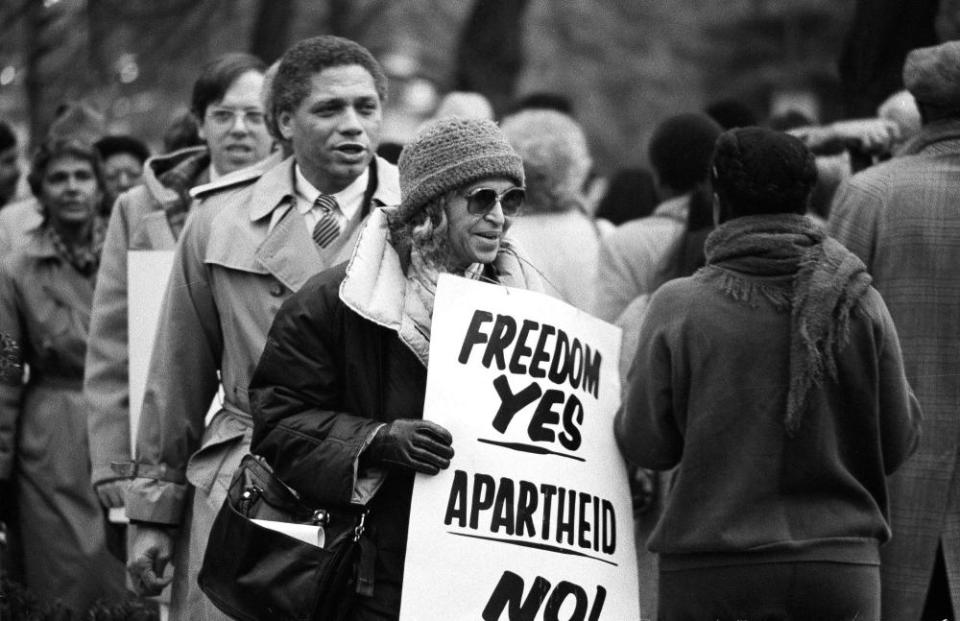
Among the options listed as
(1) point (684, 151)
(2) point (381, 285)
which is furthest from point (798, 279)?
(1) point (684, 151)

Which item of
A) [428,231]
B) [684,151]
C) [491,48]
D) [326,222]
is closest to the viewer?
[428,231]

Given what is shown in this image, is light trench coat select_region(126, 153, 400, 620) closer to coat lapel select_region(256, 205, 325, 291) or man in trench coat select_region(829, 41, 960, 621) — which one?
coat lapel select_region(256, 205, 325, 291)

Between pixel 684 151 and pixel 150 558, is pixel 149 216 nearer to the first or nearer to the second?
pixel 150 558

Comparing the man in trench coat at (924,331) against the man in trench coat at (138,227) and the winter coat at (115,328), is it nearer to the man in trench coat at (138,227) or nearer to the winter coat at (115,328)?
the man in trench coat at (138,227)

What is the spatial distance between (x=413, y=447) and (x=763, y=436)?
1.06 metres

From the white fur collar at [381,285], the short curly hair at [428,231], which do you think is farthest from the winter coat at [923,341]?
the short curly hair at [428,231]

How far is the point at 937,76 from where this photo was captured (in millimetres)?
6203

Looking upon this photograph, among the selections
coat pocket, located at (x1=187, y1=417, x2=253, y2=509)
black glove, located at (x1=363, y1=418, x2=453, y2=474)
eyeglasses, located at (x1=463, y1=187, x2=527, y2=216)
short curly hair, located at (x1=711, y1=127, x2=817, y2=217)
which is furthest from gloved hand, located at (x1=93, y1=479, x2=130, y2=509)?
short curly hair, located at (x1=711, y1=127, x2=817, y2=217)

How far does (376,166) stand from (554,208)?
8.09 feet

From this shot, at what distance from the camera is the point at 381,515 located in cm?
477

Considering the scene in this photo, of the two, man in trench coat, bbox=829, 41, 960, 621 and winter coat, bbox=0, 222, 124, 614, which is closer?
man in trench coat, bbox=829, 41, 960, 621

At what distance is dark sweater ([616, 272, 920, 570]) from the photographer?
501cm

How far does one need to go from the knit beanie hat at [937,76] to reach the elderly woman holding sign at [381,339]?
201 centimetres

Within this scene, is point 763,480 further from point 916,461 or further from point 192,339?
point 192,339
